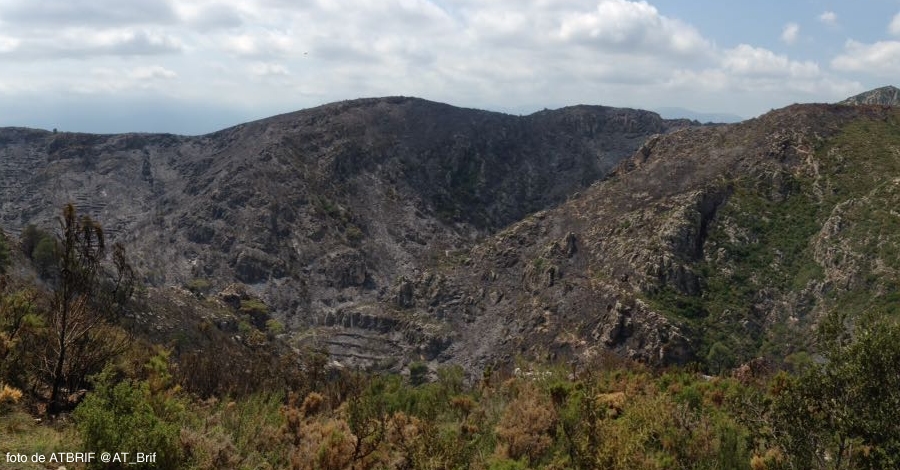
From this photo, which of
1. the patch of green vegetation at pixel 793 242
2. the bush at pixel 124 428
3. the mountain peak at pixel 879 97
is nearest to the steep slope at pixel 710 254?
the patch of green vegetation at pixel 793 242

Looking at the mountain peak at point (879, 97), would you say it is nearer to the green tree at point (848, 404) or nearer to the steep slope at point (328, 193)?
the steep slope at point (328, 193)

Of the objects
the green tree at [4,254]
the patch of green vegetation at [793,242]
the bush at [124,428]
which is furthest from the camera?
the patch of green vegetation at [793,242]

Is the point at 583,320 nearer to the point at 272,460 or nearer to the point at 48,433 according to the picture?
the point at 272,460

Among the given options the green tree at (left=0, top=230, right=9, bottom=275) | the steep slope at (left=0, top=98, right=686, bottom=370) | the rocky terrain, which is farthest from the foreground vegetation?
the steep slope at (left=0, top=98, right=686, bottom=370)

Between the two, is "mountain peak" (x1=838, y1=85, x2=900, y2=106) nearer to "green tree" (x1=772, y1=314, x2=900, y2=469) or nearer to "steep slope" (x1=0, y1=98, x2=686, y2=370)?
"steep slope" (x1=0, y1=98, x2=686, y2=370)

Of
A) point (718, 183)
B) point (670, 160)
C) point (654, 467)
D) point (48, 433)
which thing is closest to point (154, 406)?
point (48, 433)
